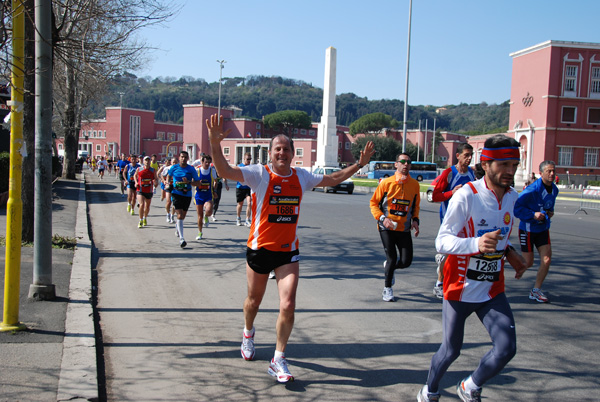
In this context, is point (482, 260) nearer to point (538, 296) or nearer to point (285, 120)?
point (538, 296)

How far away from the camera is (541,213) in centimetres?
691

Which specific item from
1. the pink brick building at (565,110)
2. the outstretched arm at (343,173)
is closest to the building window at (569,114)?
the pink brick building at (565,110)

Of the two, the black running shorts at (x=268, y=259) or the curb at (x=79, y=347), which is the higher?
the black running shorts at (x=268, y=259)

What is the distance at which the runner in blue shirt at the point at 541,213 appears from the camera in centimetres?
703

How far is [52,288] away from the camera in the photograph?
6211mm

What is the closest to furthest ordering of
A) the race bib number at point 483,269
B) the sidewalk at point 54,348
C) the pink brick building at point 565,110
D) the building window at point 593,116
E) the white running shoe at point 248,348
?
the race bib number at point 483,269 → the sidewalk at point 54,348 → the white running shoe at point 248,348 → the pink brick building at point 565,110 → the building window at point 593,116

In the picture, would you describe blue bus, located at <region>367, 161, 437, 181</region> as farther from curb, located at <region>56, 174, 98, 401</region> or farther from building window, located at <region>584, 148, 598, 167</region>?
curb, located at <region>56, 174, 98, 401</region>

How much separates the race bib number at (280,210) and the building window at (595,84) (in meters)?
58.9

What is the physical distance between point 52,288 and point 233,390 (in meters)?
3.13

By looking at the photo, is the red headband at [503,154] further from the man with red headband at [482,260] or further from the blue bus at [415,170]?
the blue bus at [415,170]

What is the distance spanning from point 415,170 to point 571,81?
67.9 ft

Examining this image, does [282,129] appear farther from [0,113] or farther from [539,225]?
[539,225]

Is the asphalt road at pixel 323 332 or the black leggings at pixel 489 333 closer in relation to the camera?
the black leggings at pixel 489 333

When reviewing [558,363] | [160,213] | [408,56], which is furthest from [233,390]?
[408,56]
